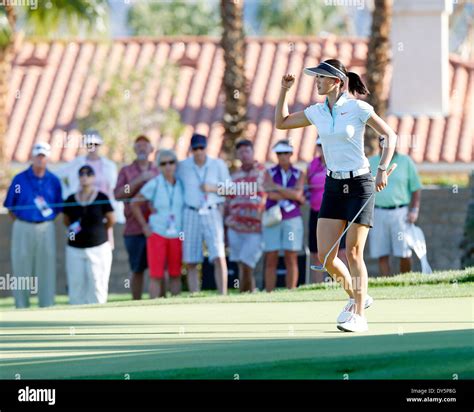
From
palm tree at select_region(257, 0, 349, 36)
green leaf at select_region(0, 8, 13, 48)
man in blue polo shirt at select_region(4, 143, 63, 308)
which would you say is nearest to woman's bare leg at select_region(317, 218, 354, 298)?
man in blue polo shirt at select_region(4, 143, 63, 308)

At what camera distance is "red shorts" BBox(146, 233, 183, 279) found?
17.8 metres

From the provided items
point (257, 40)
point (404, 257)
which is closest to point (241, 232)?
point (404, 257)


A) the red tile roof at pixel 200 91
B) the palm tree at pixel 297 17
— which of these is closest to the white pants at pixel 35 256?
the red tile roof at pixel 200 91

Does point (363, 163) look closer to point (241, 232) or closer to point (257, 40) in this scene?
point (241, 232)

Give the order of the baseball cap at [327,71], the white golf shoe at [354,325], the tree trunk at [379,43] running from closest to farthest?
the white golf shoe at [354,325], the baseball cap at [327,71], the tree trunk at [379,43]

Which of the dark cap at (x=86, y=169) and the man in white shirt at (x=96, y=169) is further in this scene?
the man in white shirt at (x=96, y=169)

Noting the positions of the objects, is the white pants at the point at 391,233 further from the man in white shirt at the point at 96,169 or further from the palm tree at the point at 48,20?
the palm tree at the point at 48,20

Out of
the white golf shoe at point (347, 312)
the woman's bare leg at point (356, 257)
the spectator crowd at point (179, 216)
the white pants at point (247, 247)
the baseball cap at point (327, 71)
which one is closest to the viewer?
the white golf shoe at point (347, 312)

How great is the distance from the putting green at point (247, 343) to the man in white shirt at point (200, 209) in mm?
3383

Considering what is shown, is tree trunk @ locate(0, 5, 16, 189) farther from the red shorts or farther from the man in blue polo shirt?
the red shorts

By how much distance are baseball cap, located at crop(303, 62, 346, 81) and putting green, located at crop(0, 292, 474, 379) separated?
193 centimetres

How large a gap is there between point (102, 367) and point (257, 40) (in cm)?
3405

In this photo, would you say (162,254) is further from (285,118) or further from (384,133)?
(384,133)

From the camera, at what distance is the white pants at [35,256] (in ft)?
61.4
